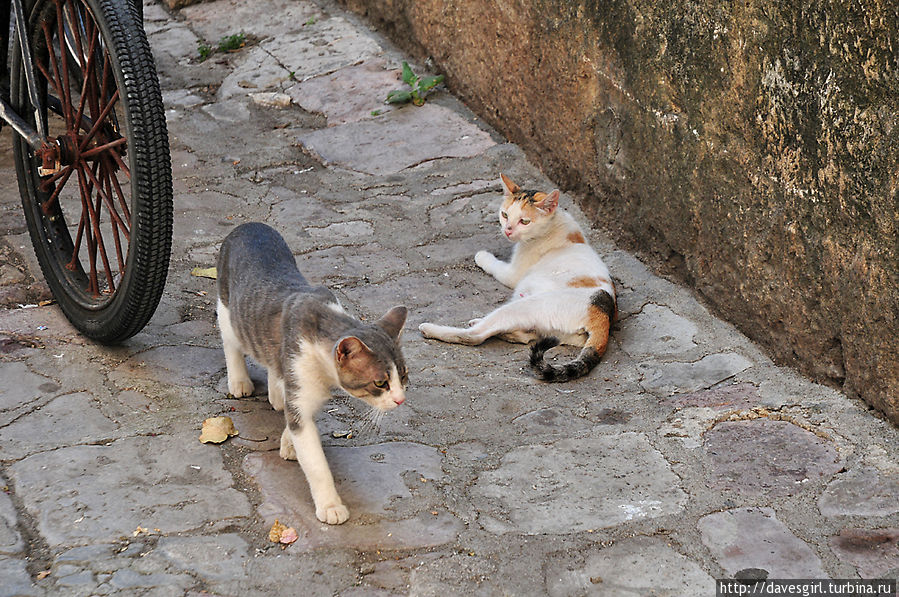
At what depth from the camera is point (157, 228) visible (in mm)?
3000

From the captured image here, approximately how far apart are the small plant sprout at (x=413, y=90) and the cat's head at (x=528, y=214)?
1.65 metres

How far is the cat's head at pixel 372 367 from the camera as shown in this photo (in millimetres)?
2527

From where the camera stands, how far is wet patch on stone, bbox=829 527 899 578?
2412mm

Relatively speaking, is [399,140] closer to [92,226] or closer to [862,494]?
[92,226]

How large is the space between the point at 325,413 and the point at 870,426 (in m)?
1.77

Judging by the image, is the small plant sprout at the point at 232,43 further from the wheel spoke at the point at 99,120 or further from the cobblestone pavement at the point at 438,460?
the wheel spoke at the point at 99,120

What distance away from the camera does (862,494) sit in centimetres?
271

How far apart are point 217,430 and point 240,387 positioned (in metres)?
0.28

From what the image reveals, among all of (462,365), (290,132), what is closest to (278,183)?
(290,132)

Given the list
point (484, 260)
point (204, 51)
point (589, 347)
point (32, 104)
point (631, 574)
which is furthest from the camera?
point (204, 51)

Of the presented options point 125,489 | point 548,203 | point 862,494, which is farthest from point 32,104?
point 862,494

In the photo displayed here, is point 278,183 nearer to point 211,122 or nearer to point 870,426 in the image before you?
point 211,122

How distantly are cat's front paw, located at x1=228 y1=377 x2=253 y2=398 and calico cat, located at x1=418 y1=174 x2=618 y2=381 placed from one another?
837 mm

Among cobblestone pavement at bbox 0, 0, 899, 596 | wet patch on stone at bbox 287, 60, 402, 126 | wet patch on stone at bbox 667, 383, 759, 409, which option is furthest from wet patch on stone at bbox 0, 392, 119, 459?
wet patch on stone at bbox 287, 60, 402, 126
